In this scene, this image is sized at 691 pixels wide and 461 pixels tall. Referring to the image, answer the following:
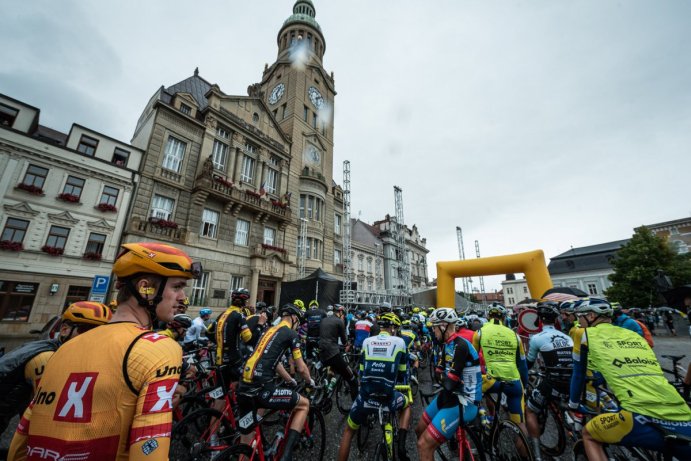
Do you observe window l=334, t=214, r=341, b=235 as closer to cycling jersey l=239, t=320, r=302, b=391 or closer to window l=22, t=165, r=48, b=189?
window l=22, t=165, r=48, b=189

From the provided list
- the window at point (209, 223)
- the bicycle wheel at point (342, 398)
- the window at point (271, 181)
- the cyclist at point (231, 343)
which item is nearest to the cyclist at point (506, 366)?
the bicycle wheel at point (342, 398)

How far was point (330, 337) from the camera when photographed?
6223mm

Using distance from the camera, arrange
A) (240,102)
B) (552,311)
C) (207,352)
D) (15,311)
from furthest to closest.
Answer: (240,102) → (15,311) → (207,352) → (552,311)

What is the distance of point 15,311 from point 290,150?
62.2ft

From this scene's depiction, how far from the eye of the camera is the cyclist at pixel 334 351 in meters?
5.81

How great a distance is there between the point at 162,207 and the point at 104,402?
1779 cm

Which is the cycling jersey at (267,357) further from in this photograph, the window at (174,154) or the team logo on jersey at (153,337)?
the window at (174,154)

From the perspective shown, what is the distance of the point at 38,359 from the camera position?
→ 269cm

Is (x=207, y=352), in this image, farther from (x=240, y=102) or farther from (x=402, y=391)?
(x=240, y=102)

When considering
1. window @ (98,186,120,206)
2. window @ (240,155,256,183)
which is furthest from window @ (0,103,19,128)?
window @ (240,155,256,183)

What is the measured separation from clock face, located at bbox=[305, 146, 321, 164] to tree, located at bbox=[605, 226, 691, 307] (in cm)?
3165

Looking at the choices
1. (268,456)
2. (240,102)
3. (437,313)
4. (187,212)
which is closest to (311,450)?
(268,456)

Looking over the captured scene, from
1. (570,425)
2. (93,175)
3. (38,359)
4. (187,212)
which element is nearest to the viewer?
(38,359)

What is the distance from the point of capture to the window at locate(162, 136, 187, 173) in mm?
16422
